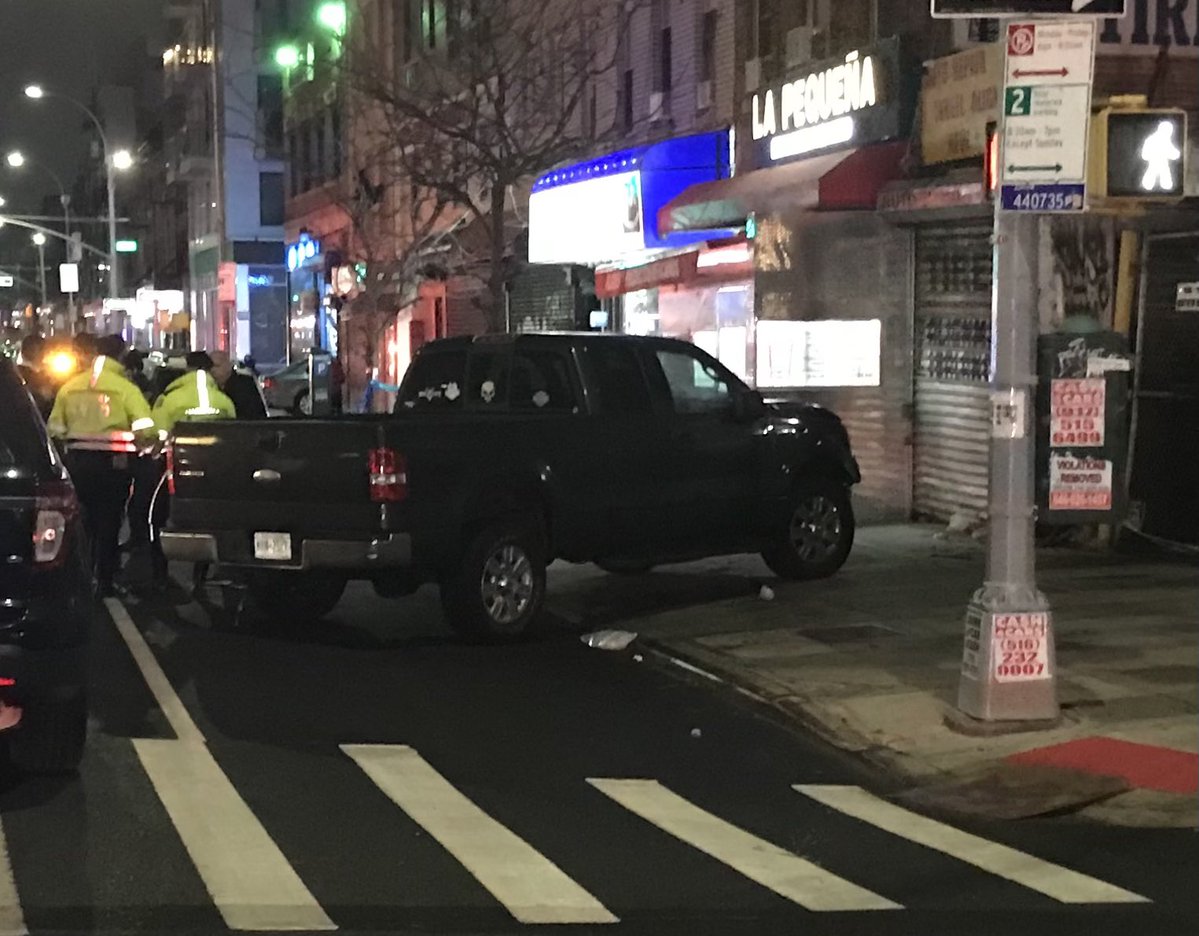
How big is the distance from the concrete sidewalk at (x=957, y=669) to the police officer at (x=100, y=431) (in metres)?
3.99

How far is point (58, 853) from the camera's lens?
664cm

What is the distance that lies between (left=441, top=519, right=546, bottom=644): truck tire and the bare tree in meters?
9.78

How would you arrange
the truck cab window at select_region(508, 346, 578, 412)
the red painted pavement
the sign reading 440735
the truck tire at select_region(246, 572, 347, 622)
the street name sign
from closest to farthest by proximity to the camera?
1. the red painted pavement
2. the sign reading 440735
3. the street name sign
4. the truck tire at select_region(246, 572, 347, 622)
5. the truck cab window at select_region(508, 346, 578, 412)

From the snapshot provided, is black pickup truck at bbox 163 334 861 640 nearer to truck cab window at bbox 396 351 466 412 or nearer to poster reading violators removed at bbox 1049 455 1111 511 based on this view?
truck cab window at bbox 396 351 466 412

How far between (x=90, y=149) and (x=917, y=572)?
88794mm

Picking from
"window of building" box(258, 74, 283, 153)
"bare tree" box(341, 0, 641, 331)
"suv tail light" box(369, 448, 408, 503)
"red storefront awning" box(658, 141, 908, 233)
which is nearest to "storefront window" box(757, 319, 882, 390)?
"red storefront awning" box(658, 141, 908, 233)

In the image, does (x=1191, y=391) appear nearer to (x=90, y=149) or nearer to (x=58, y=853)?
(x=58, y=853)

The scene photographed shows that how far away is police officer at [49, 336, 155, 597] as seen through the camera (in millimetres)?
12984

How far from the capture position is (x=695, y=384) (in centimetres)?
1319

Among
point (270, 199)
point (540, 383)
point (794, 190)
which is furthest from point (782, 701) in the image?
point (270, 199)

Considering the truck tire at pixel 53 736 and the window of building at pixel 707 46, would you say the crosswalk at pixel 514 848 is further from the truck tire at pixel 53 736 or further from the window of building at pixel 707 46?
the window of building at pixel 707 46

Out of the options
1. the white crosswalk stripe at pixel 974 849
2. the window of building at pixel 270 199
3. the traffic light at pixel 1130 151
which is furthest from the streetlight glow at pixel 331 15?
the window of building at pixel 270 199

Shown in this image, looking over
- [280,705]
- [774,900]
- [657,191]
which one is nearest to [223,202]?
[657,191]

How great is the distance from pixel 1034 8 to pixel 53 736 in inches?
214
